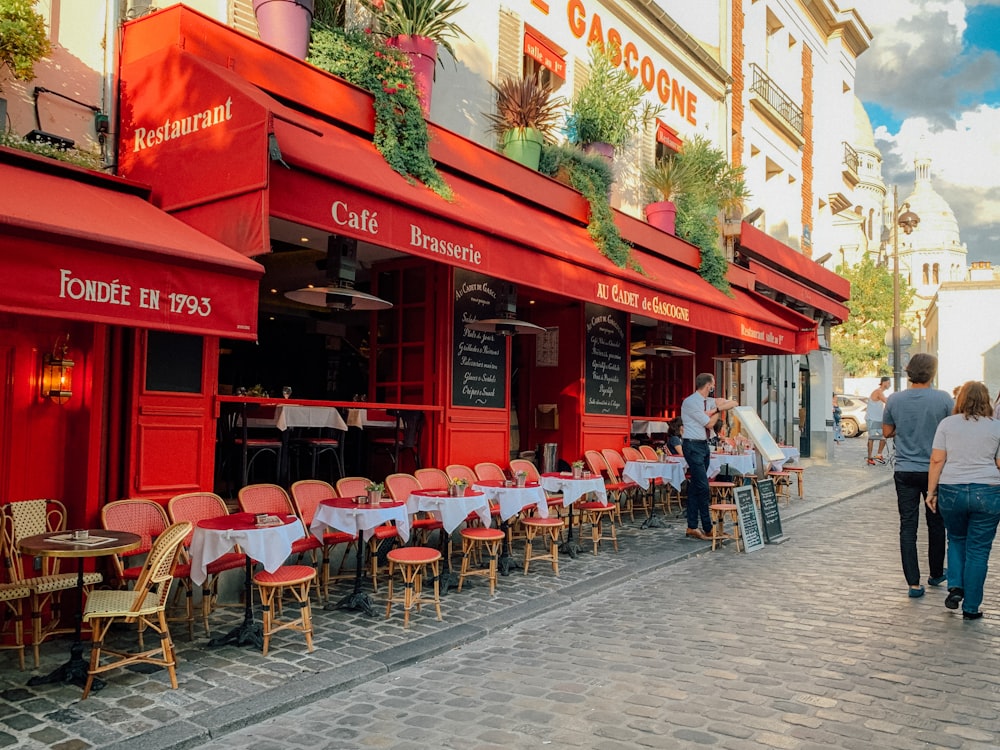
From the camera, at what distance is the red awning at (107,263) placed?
12.5 ft

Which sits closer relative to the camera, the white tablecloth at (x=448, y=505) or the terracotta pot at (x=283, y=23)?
the white tablecloth at (x=448, y=505)

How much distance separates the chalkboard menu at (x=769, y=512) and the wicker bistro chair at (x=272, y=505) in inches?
213

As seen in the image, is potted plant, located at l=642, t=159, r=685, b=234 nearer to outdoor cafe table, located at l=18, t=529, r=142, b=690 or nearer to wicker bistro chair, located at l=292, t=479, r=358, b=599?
wicker bistro chair, located at l=292, t=479, r=358, b=599

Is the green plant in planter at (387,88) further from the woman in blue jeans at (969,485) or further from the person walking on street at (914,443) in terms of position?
the woman in blue jeans at (969,485)

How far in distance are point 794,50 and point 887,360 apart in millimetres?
27176

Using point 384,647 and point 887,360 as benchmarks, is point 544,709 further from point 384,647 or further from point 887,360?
point 887,360

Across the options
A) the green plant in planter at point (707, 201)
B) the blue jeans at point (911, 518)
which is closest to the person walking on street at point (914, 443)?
the blue jeans at point (911, 518)

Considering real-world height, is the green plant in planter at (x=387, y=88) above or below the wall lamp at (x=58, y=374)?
above

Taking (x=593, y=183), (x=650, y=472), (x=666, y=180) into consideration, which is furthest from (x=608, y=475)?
(x=666, y=180)

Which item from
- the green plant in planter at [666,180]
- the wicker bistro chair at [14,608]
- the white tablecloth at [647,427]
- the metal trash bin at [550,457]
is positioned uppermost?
the green plant in planter at [666,180]

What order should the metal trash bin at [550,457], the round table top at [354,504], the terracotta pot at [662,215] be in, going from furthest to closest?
the terracotta pot at [662,215], the metal trash bin at [550,457], the round table top at [354,504]

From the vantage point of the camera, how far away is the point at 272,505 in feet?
20.9

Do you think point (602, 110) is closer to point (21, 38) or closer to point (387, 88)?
point (387, 88)

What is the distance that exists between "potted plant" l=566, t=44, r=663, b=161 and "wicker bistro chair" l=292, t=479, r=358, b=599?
6840 mm
